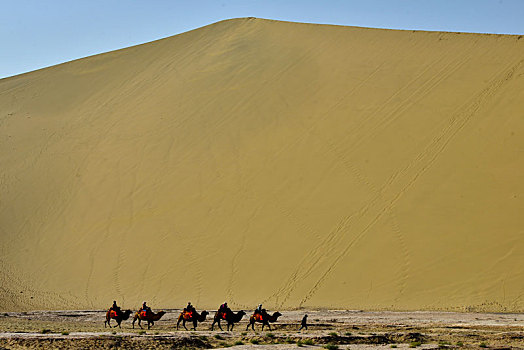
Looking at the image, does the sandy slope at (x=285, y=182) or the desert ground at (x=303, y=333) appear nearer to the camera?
the desert ground at (x=303, y=333)

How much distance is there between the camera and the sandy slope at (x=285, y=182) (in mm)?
25250

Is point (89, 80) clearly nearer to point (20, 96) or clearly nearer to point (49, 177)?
point (20, 96)

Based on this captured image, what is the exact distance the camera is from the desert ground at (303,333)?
14.9 metres

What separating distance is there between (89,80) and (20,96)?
13.4ft

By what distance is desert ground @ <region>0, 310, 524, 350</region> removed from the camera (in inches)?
585

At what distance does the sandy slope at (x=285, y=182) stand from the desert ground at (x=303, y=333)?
270cm

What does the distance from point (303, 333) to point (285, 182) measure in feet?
42.5

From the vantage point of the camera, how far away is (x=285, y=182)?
29969 mm

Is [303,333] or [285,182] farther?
[285,182]

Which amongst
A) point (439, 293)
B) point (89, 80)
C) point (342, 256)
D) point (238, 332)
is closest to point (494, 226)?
point (439, 293)

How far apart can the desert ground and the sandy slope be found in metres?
2.70

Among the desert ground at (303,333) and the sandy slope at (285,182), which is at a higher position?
the sandy slope at (285,182)

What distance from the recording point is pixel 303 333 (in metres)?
17.5

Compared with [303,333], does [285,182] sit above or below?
above
